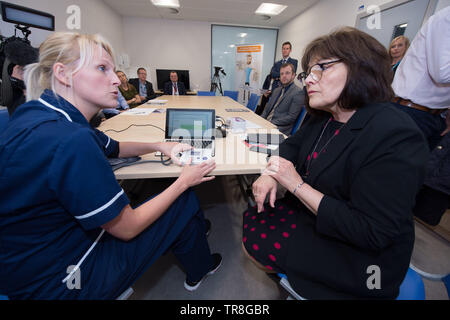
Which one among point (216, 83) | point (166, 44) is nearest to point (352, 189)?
point (216, 83)

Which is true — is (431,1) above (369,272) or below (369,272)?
above

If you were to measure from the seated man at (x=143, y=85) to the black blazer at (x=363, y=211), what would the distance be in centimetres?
532

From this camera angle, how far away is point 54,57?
69 centimetres

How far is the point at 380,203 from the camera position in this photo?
0.57 m

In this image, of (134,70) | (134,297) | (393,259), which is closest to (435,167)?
(393,259)

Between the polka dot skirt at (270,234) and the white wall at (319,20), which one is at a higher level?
the white wall at (319,20)

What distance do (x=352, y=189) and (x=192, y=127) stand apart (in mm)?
990

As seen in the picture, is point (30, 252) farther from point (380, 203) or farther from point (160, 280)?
point (380, 203)

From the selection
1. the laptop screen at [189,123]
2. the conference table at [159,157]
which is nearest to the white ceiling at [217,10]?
the conference table at [159,157]

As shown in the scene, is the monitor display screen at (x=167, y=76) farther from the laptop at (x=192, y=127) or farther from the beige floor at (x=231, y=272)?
the laptop at (x=192, y=127)

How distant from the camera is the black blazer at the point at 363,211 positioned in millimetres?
567

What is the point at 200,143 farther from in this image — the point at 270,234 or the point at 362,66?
the point at 362,66

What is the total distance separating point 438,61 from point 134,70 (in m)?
7.31

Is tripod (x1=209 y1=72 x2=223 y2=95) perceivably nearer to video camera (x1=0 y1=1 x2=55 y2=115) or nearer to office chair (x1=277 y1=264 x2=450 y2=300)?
video camera (x1=0 y1=1 x2=55 y2=115)
